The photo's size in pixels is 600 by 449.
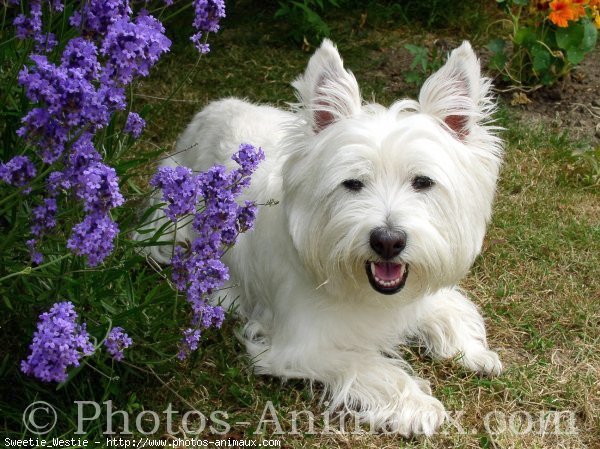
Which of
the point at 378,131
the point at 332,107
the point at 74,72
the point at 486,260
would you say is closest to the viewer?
the point at 74,72

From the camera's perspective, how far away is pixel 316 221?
299 centimetres

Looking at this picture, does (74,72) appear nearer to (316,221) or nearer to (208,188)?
(208,188)

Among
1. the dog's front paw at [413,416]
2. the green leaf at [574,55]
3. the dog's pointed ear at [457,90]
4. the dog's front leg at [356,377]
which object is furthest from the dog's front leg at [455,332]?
the green leaf at [574,55]

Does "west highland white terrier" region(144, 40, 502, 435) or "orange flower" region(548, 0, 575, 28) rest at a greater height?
"orange flower" region(548, 0, 575, 28)

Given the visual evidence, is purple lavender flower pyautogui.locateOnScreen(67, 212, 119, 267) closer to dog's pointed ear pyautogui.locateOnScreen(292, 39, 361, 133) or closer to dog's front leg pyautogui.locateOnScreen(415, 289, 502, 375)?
dog's pointed ear pyautogui.locateOnScreen(292, 39, 361, 133)

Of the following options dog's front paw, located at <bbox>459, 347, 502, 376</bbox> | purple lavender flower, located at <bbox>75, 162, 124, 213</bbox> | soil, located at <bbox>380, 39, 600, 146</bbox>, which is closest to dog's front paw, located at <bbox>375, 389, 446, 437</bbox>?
dog's front paw, located at <bbox>459, 347, 502, 376</bbox>

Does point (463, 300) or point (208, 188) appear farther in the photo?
point (463, 300)

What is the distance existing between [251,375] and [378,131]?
3.48 ft

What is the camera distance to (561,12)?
4.99 meters

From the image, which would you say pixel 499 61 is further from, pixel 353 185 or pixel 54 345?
pixel 54 345

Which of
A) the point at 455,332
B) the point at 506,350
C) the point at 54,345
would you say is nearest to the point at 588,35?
the point at 506,350

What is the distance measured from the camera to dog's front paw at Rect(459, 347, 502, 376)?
3.31 m

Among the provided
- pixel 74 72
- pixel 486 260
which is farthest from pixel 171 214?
pixel 486 260

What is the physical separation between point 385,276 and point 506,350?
853mm
